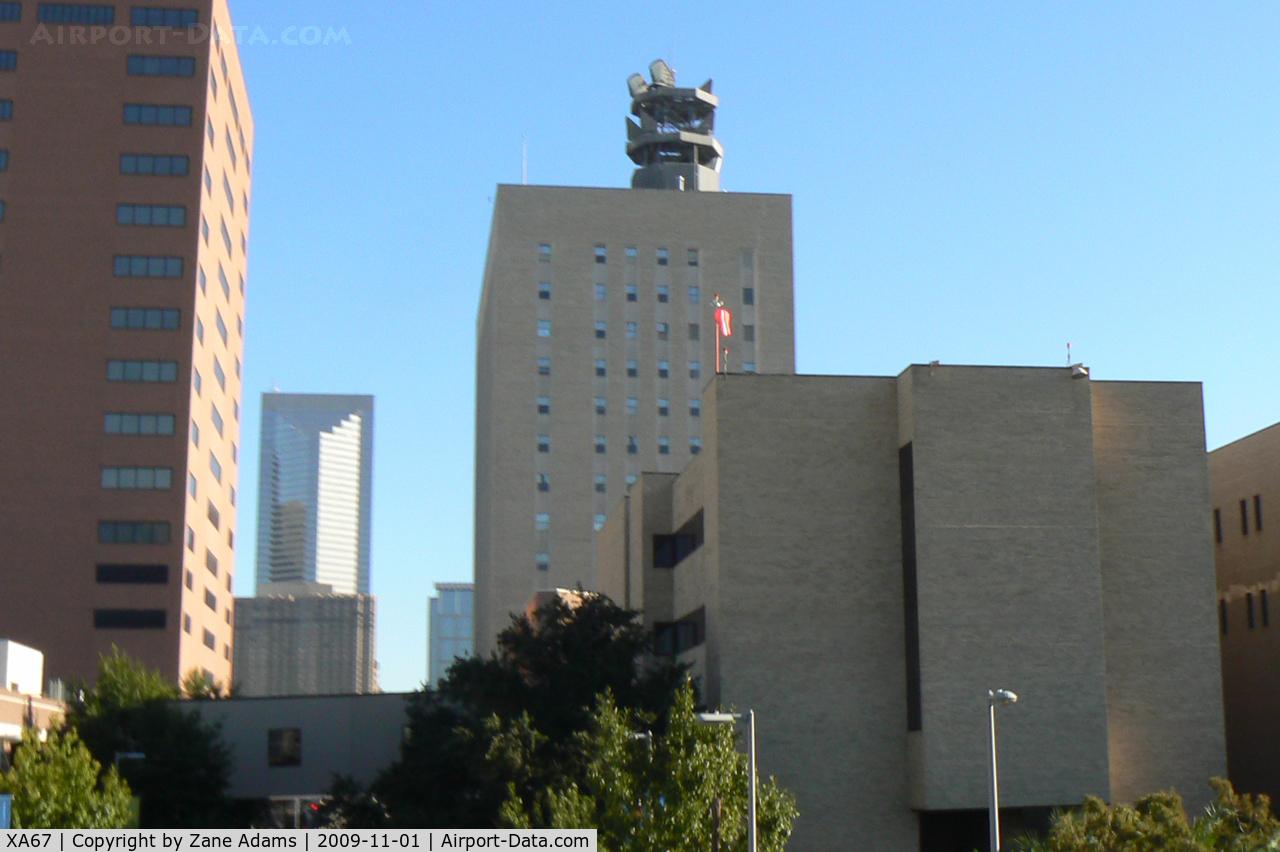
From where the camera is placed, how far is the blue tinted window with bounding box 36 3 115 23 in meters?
109

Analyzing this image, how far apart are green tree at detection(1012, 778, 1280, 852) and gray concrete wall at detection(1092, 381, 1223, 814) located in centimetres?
1443

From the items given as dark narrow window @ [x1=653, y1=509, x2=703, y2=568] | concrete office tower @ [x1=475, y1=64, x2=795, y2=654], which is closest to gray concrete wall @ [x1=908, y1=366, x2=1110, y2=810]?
dark narrow window @ [x1=653, y1=509, x2=703, y2=568]

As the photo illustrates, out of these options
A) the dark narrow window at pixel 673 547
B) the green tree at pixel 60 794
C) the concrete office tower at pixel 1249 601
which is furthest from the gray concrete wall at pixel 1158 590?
the green tree at pixel 60 794

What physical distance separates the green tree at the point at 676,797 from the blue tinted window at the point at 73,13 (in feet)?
284

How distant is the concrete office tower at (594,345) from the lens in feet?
405

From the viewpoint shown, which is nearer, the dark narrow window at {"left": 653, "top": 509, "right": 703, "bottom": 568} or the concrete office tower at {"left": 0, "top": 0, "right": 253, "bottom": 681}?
the dark narrow window at {"left": 653, "top": 509, "right": 703, "bottom": 568}

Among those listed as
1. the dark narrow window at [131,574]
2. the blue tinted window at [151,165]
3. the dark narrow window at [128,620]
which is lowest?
the dark narrow window at [128,620]

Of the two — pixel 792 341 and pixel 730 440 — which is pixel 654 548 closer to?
pixel 730 440

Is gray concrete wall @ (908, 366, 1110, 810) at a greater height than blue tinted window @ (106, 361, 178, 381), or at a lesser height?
lesser

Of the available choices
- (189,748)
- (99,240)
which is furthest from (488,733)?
(99,240)

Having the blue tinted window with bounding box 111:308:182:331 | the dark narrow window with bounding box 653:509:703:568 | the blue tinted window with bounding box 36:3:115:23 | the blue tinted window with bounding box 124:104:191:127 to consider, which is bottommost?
the dark narrow window with bounding box 653:509:703:568

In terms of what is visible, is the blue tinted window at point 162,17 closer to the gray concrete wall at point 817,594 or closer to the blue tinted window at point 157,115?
the blue tinted window at point 157,115

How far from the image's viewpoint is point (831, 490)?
2173 inches

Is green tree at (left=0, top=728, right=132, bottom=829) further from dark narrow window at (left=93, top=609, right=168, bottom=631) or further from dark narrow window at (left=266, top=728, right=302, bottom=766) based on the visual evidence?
dark narrow window at (left=93, top=609, right=168, bottom=631)
